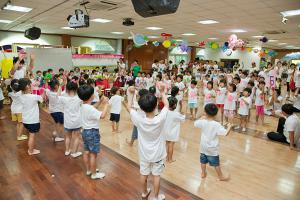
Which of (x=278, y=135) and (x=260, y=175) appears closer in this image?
(x=260, y=175)

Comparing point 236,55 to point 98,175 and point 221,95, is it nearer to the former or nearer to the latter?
point 221,95

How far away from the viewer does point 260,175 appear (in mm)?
3180

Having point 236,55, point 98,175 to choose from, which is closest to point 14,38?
point 98,175

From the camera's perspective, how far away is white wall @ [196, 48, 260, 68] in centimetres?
1856

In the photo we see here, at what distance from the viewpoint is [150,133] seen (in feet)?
7.30

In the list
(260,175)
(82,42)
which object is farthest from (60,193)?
(82,42)

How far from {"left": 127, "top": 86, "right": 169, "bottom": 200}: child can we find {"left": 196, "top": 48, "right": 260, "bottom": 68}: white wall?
17.3 m

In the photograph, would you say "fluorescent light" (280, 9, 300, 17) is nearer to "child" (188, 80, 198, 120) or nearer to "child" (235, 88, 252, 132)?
"child" (235, 88, 252, 132)

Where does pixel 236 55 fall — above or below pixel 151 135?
above

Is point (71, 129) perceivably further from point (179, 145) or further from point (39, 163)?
point (179, 145)

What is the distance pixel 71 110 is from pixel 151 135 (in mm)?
1666

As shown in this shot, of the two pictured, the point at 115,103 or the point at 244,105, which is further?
the point at 244,105

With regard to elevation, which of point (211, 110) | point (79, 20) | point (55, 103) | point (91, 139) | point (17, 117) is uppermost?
point (79, 20)

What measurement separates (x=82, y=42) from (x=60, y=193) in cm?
1299
